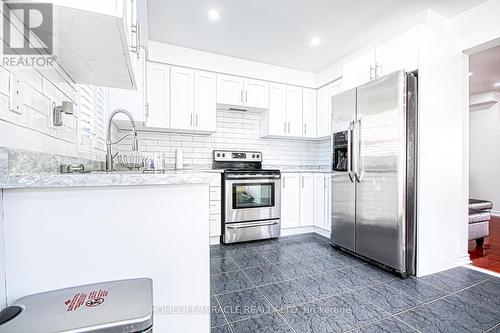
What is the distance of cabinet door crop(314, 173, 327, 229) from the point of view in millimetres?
3477

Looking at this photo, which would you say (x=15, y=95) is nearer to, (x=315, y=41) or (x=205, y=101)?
(x=205, y=101)

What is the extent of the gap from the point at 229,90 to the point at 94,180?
9.57 ft

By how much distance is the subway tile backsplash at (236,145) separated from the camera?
3395mm

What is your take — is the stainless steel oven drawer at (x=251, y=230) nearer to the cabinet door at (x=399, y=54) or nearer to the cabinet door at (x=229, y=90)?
the cabinet door at (x=229, y=90)

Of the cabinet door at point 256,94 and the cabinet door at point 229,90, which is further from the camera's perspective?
the cabinet door at point 256,94

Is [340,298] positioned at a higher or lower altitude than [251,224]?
lower

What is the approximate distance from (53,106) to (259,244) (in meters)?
2.62

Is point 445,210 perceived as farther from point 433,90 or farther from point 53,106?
point 53,106

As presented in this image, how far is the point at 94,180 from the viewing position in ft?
2.49

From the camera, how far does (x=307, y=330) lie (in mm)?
1444

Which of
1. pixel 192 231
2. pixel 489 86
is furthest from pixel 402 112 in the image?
pixel 489 86

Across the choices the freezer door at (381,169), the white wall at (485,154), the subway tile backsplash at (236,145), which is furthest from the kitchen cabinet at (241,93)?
the white wall at (485,154)

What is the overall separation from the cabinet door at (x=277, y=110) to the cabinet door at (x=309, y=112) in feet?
1.17

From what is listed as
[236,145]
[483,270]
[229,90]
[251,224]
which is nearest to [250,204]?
[251,224]
